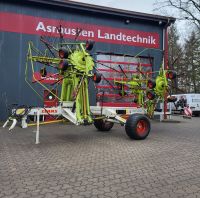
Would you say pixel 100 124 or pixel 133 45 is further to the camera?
pixel 133 45

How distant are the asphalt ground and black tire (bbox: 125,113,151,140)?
23 centimetres

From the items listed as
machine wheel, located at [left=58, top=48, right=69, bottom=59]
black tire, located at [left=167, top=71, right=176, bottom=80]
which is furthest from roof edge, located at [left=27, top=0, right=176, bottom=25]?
machine wheel, located at [left=58, top=48, right=69, bottom=59]

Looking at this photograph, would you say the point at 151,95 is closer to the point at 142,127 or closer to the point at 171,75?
the point at 171,75

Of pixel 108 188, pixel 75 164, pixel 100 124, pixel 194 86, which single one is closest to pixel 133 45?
pixel 100 124

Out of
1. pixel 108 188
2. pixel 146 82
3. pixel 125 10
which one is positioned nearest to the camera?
pixel 108 188

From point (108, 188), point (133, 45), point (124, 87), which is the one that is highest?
point (133, 45)

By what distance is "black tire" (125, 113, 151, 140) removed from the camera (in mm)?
10422

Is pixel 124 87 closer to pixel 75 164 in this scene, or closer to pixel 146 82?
pixel 146 82

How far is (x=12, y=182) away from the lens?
5.66 meters

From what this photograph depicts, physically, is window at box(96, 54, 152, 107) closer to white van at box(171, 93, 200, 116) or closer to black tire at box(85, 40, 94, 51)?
black tire at box(85, 40, 94, 51)

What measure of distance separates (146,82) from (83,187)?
787 centimetres

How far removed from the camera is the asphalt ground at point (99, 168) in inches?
206

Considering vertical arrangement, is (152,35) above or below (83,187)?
above

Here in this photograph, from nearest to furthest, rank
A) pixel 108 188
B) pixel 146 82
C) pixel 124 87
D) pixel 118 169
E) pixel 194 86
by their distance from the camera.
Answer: pixel 108 188, pixel 118 169, pixel 146 82, pixel 124 87, pixel 194 86
